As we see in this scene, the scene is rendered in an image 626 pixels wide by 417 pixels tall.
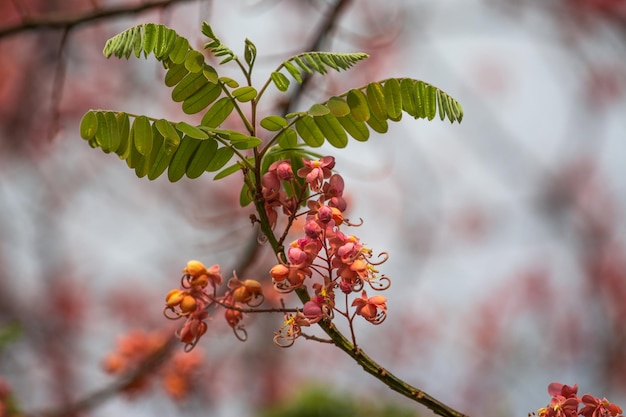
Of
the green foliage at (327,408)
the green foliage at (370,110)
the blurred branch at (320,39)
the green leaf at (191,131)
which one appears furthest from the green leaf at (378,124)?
the green foliage at (327,408)

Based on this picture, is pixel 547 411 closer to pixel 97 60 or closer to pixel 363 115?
pixel 363 115

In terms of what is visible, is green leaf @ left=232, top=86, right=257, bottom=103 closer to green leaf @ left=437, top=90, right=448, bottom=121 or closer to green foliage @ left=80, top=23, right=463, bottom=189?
green foliage @ left=80, top=23, right=463, bottom=189

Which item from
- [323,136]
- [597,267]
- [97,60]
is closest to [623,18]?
[597,267]

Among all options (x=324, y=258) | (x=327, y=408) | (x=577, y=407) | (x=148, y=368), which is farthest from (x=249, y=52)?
(x=327, y=408)

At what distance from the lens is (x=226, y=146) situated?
0.40m

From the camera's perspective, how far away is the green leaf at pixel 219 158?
405mm

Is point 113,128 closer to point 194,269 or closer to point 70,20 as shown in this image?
A: point 194,269

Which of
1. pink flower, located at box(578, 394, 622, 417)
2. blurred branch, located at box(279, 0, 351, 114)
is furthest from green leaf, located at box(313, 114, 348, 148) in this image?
blurred branch, located at box(279, 0, 351, 114)

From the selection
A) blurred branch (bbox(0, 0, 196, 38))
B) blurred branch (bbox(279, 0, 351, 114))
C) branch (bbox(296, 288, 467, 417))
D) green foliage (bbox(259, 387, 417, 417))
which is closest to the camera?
branch (bbox(296, 288, 467, 417))

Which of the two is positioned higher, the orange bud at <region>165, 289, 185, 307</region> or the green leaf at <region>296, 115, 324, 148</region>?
the green leaf at <region>296, 115, 324, 148</region>

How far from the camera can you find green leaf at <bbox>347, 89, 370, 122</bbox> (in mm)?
386

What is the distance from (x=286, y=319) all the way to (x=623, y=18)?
2.59 meters

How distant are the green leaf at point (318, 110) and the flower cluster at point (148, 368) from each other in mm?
525

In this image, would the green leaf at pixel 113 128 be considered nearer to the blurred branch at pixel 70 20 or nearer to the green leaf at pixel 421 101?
the green leaf at pixel 421 101
